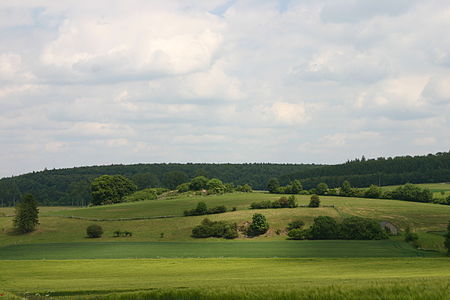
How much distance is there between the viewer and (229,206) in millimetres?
148250

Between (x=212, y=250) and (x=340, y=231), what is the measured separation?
114 feet

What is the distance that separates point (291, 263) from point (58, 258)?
1525 inches

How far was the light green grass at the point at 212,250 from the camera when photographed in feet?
278

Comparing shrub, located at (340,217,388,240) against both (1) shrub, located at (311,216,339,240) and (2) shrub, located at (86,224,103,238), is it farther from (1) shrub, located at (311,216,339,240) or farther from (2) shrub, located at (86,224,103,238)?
(2) shrub, located at (86,224,103,238)

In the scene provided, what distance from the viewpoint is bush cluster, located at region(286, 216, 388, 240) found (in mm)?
112688

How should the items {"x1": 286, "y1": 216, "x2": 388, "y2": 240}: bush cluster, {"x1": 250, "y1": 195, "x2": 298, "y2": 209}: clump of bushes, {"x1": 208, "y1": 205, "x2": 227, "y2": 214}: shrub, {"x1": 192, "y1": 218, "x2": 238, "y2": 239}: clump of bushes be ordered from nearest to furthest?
{"x1": 286, "y1": 216, "x2": 388, "y2": 240}: bush cluster → {"x1": 192, "y1": 218, "x2": 238, "y2": 239}: clump of bushes → {"x1": 208, "y1": 205, "x2": 227, "y2": 214}: shrub → {"x1": 250, "y1": 195, "x2": 298, "y2": 209}: clump of bushes

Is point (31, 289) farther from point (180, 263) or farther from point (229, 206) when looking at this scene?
point (229, 206)

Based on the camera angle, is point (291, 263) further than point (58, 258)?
No

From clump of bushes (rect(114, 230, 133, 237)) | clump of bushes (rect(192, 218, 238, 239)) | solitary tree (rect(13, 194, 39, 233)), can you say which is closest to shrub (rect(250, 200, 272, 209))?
clump of bushes (rect(192, 218, 238, 239))

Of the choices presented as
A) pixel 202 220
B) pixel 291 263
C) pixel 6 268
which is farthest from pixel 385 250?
pixel 6 268

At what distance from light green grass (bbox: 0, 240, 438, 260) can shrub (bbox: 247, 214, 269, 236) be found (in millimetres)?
12597

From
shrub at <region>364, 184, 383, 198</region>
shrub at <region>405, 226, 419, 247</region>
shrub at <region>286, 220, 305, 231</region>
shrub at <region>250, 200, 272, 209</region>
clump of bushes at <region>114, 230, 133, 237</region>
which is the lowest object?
shrub at <region>405, 226, 419, 247</region>

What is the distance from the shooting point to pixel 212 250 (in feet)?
305

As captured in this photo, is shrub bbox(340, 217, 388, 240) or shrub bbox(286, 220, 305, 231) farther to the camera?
shrub bbox(286, 220, 305, 231)
